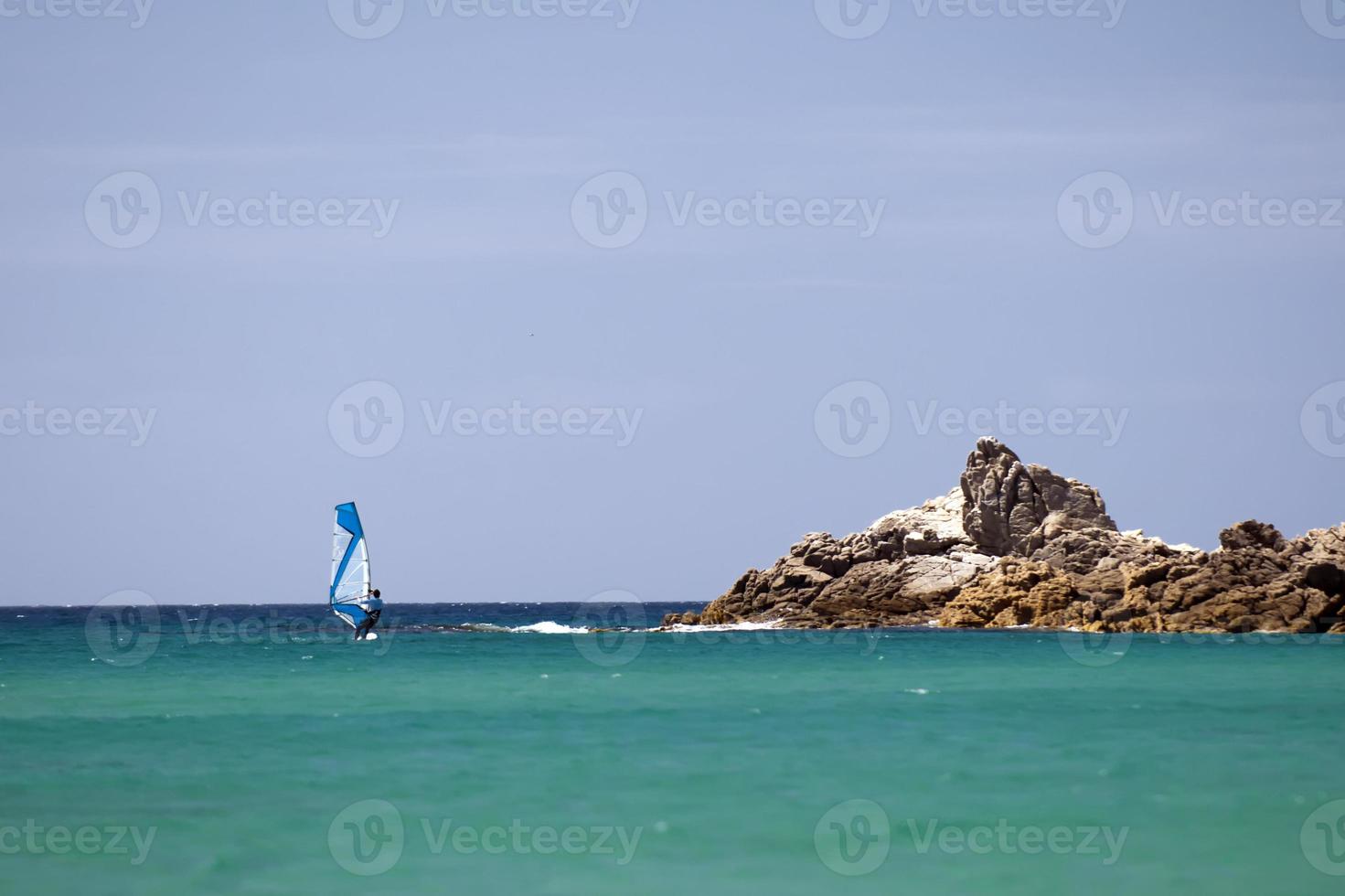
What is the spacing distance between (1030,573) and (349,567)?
39694mm

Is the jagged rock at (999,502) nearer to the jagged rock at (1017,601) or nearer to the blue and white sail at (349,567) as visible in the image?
the jagged rock at (1017,601)

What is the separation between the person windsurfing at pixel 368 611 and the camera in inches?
3104

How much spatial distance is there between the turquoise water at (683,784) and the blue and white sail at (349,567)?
22.3 metres

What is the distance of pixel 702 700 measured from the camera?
1644 inches

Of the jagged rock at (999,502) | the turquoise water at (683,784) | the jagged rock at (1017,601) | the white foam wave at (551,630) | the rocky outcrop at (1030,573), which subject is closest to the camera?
the turquoise water at (683,784)

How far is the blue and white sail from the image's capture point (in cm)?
7338

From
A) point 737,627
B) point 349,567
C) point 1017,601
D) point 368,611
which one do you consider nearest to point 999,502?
point 1017,601

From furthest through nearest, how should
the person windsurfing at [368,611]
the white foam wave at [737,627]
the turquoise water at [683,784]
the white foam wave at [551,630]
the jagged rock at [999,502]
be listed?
the white foam wave at [551,630] → the jagged rock at [999,502] → the white foam wave at [737,627] → the person windsurfing at [368,611] → the turquoise water at [683,784]

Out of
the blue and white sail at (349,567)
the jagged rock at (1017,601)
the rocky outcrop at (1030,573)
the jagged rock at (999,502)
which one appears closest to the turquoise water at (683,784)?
the blue and white sail at (349,567)

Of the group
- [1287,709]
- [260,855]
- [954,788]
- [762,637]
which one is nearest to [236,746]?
[260,855]

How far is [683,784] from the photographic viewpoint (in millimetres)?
26641

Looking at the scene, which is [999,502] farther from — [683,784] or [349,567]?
[683,784]

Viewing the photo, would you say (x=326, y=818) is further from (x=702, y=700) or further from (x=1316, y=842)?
(x=702, y=700)

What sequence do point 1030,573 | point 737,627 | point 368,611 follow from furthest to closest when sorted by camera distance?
point 737,627, point 1030,573, point 368,611
